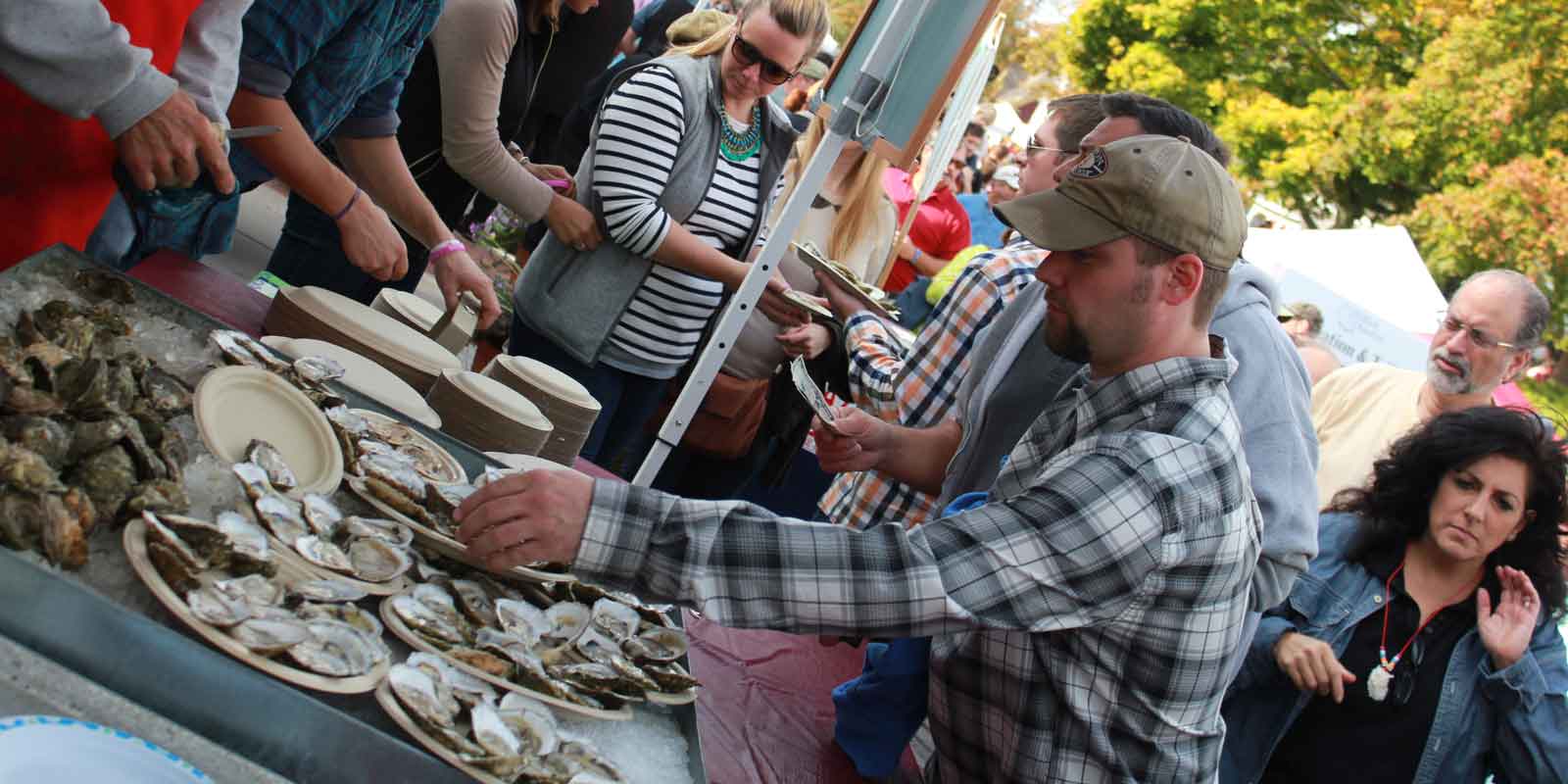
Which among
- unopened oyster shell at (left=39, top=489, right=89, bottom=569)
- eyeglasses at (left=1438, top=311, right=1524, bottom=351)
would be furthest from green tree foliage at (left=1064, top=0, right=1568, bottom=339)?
unopened oyster shell at (left=39, top=489, right=89, bottom=569)

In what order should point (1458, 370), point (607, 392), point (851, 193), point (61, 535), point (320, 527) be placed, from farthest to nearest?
point (1458, 370), point (851, 193), point (607, 392), point (320, 527), point (61, 535)

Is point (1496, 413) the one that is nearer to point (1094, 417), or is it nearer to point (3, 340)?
point (1094, 417)

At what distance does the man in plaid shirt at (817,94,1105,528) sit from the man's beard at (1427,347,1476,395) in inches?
Answer: 90.9

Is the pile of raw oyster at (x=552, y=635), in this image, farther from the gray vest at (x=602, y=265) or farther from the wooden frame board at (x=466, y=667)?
the gray vest at (x=602, y=265)

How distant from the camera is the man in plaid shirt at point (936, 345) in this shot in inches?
115

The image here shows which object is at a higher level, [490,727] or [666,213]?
[666,213]

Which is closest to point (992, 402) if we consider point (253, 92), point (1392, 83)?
point (253, 92)

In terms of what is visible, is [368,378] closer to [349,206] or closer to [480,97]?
[349,206]

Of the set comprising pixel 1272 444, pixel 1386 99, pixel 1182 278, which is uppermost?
pixel 1386 99

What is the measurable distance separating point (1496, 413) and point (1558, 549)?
422 mm

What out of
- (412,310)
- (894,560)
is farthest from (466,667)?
(412,310)

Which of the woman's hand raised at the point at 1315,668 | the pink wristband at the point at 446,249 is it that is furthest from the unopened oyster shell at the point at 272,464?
the woman's hand raised at the point at 1315,668

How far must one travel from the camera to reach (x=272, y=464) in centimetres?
156

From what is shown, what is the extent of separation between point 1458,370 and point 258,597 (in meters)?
4.52
